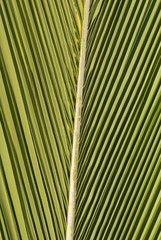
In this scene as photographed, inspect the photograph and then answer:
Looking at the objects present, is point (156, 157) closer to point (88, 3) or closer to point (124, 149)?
point (124, 149)

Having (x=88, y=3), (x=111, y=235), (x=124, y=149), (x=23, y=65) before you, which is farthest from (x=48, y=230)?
(x=88, y=3)

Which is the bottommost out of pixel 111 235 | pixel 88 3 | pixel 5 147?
pixel 111 235

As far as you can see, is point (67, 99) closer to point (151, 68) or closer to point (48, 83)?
point (48, 83)

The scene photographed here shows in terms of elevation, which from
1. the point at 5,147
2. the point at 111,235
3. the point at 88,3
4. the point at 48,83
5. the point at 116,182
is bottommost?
the point at 111,235

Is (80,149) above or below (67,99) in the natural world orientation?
Answer: below

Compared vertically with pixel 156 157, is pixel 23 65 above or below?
above

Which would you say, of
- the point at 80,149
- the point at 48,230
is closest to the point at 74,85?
the point at 80,149
